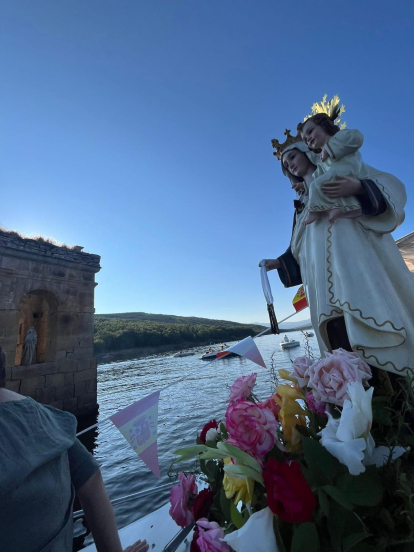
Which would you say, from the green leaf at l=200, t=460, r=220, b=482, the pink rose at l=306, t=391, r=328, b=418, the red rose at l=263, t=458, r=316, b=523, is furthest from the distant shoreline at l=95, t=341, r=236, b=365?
the red rose at l=263, t=458, r=316, b=523

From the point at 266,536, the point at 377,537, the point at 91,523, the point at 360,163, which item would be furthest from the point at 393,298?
the point at 91,523

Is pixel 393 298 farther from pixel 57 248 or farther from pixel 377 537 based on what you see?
pixel 57 248

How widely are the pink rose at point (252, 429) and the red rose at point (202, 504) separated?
0.42 metres

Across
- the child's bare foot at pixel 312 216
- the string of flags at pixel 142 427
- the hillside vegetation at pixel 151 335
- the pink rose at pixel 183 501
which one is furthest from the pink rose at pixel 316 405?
the hillside vegetation at pixel 151 335

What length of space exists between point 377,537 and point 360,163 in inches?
76.8

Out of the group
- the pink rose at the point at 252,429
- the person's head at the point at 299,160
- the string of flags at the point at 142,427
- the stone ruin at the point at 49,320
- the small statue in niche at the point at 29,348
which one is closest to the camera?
the pink rose at the point at 252,429

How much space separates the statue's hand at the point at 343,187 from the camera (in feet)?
5.57

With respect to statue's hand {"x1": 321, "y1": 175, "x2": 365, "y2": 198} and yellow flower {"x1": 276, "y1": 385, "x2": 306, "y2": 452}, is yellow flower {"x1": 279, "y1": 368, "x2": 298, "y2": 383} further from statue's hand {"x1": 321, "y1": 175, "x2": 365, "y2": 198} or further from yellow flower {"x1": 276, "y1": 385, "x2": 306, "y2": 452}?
statue's hand {"x1": 321, "y1": 175, "x2": 365, "y2": 198}

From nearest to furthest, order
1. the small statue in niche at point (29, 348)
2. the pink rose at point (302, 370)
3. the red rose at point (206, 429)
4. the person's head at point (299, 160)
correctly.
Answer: the pink rose at point (302, 370) → the red rose at point (206, 429) → the person's head at point (299, 160) → the small statue in niche at point (29, 348)

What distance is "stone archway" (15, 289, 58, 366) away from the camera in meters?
9.01

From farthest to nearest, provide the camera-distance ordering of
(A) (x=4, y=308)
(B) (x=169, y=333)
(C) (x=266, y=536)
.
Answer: (B) (x=169, y=333) → (A) (x=4, y=308) → (C) (x=266, y=536)

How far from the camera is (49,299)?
366 inches

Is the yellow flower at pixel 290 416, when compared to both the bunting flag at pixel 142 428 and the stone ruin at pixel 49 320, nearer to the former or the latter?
the bunting flag at pixel 142 428

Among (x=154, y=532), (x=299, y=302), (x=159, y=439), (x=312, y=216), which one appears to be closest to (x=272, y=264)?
(x=312, y=216)
